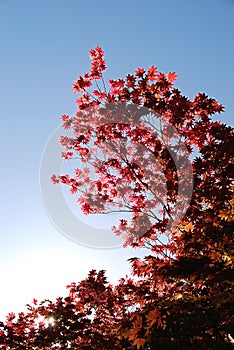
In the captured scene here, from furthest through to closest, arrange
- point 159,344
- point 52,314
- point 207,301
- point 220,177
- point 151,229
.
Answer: point 151,229 → point 52,314 → point 220,177 → point 207,301 → point 159,344

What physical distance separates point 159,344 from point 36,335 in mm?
5332

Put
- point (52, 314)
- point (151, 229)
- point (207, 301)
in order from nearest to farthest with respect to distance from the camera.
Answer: point (207, 301), point (52, 314), point (151, 229)

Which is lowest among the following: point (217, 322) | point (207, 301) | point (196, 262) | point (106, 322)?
point (217, 322)

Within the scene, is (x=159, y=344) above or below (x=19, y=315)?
below

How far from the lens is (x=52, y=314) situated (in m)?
7.96

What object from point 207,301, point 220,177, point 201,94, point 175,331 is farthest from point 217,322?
point 201,94

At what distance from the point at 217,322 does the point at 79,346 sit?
15.2 ft

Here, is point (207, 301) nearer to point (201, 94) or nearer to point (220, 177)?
point (220, 177)

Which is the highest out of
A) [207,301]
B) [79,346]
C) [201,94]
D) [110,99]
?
[110,99]

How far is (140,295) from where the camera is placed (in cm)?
805

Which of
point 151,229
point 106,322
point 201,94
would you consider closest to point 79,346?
point 106,322

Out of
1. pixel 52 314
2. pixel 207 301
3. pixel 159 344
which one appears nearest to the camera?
pixel 159 344

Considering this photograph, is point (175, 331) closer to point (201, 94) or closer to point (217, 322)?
point (217, 322)

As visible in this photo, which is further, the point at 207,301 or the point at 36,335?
the point at 36,335
